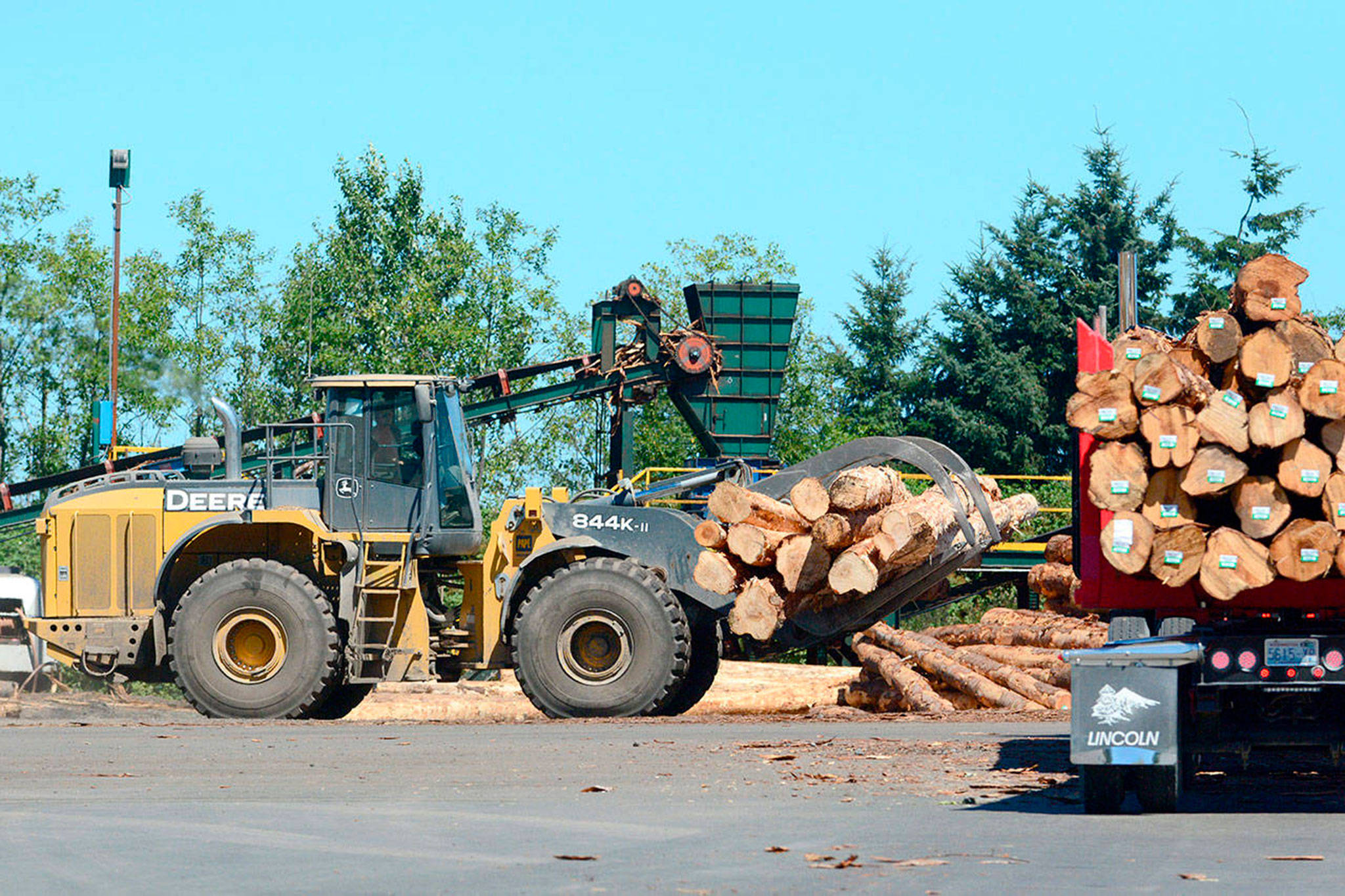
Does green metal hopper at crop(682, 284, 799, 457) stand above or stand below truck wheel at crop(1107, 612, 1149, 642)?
above

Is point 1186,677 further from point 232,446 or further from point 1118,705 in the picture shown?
point 232,446

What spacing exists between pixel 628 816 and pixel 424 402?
7.88 meters

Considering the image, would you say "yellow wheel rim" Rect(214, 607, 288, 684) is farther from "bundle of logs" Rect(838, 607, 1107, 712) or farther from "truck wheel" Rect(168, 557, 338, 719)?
"bundle of logs" Rect(838, 607, 1107, 712)

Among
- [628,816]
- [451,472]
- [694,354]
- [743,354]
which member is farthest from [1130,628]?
[743,354]

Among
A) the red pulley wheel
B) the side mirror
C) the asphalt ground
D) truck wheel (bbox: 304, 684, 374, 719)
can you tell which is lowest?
truck wheel (bbox: 304, 684, 374, 719)

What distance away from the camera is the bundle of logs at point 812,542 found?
17016 mm

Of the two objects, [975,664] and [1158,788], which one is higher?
[1158,788]

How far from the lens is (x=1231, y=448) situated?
33.4 feet

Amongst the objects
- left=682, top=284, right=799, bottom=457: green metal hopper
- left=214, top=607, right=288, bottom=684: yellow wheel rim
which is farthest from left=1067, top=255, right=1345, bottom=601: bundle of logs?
left=682, top=284, right=799, bottom=457: green metal hopper

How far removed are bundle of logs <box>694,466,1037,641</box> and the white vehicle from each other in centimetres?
816

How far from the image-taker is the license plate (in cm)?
1002

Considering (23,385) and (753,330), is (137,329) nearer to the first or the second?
(23,385)

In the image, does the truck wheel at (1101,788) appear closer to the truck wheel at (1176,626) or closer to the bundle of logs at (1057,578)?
the truck wheel at (1176,626)

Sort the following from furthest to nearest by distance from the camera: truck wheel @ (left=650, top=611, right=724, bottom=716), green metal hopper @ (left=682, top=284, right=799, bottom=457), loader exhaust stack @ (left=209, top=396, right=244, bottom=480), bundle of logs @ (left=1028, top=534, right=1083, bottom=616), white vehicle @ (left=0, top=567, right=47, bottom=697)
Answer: green metal hopper @ (left=682, top=284, right=799, bottom=457) → bundle of logs @ (left=1028, top=534, right=1083, bottom=616) → white vehicle @ (left=0, top=567, right=47, bottom=697) → truck wheel @ (left=650, top=611, right=724, bottom=716) → loader exhaust stack @ (left=209, top=396, right=244, bottom=480)
